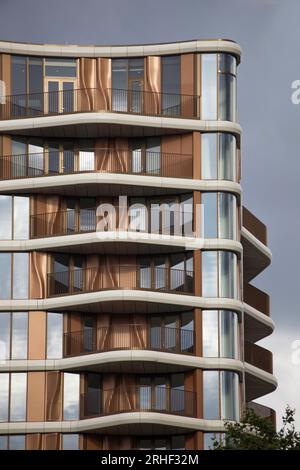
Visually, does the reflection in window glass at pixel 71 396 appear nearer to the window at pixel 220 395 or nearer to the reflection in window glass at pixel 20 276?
the reflection in window glass at pixel 20 276

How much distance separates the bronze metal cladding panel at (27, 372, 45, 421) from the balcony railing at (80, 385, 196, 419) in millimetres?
2003

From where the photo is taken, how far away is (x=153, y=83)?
10981 cm

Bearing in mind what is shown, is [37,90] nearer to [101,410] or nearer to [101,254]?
[101,254]

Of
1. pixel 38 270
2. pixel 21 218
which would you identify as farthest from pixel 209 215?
pixel 21 218

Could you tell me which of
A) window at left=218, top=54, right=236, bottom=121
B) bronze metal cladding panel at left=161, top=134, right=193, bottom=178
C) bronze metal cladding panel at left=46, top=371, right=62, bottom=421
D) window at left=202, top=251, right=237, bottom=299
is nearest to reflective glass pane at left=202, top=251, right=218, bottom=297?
window at left=202, top=251, right=237, bottom=299

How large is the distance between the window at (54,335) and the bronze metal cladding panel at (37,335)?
0.86 ft

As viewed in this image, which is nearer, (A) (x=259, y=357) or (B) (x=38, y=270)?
(B) (x=38, y=270)

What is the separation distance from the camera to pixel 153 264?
107688 mm

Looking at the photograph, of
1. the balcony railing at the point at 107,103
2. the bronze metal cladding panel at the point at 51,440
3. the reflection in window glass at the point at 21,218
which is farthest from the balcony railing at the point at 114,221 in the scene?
the bronze metal cladding panel at the point at 51,440

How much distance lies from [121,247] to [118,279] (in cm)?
174

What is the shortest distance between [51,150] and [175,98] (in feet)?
23.0

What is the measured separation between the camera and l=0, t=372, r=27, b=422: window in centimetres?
10525

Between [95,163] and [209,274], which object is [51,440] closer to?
[209,274]
